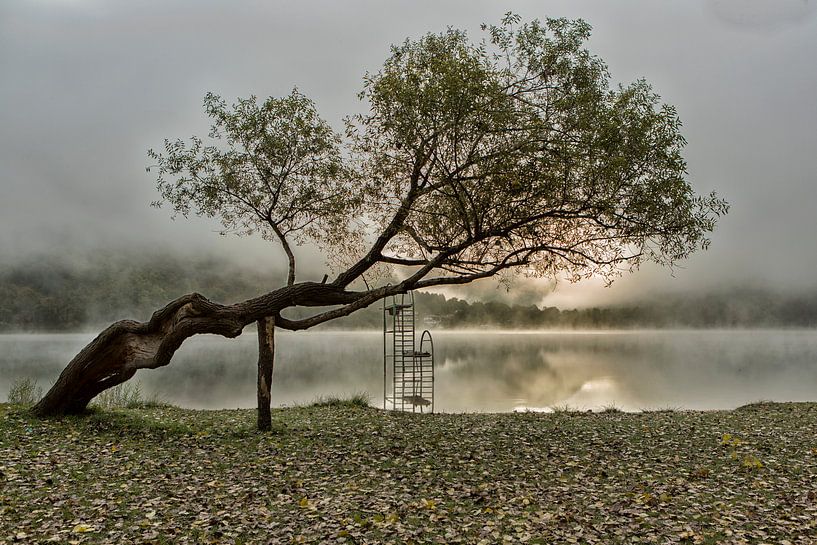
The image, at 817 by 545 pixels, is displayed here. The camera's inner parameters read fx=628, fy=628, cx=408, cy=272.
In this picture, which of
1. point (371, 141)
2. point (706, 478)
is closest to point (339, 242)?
point (371, 141)

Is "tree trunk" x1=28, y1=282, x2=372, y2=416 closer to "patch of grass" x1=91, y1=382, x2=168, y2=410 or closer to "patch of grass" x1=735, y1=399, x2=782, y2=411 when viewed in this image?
"patch of grass" x1=91, y1=382, x2=168, y2=410

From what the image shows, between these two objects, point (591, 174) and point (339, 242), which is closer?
point (591, 174)

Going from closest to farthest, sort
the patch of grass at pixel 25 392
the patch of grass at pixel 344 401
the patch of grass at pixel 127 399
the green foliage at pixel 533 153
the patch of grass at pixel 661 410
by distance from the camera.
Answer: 1. the green foliage at pixel 533 153
2. the patch of grass at pixel 25 392
3. the patch of grass at pixel 661 410
4. the patch of grass at pixel 127 399
5. the patch of grass at pixel 344 401

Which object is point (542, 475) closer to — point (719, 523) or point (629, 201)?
point (719, 523)

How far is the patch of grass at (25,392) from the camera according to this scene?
18219mm

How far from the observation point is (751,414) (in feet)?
57.9

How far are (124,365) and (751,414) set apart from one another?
54.2ft

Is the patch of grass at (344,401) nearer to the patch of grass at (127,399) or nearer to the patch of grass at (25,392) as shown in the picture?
the patch of grass at (127,399)

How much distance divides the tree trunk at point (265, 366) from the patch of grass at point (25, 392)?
8.52 metres

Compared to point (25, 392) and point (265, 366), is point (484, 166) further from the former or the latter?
point (25, 392)

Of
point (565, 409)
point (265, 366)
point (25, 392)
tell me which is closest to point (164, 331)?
point (265, 366)

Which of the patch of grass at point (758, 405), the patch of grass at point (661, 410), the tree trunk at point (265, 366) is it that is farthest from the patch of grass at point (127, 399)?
the patch of grass at point (758, 405)

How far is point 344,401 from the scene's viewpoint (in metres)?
19.5

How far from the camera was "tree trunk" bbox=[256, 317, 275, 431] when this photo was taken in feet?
45.3
